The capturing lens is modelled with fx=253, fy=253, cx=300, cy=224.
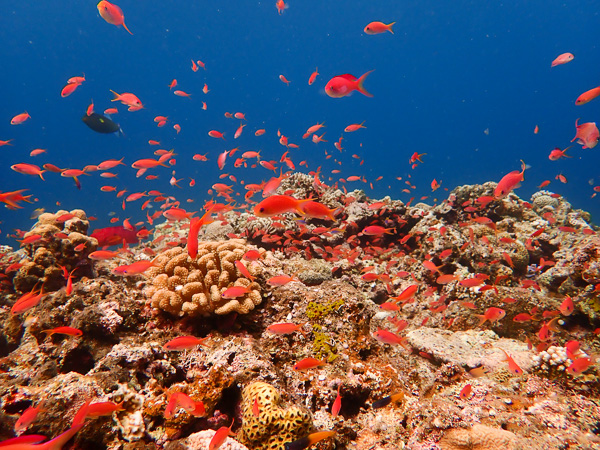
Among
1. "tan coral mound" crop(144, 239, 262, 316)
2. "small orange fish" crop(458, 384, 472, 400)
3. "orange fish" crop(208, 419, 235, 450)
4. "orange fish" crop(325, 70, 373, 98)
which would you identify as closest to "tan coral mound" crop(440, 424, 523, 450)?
"small orange fish" crop(458, 384, 472, 400)

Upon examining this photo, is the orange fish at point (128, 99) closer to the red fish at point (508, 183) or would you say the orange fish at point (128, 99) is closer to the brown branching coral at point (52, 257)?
the brown branching coral at point (52, 257)

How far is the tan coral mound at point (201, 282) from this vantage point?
3.67 metres

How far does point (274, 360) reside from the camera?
3480mm

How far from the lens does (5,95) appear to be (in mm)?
77000

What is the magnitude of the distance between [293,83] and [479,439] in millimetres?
114253

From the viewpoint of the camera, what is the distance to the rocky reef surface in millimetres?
2678

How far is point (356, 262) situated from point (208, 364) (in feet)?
17.7

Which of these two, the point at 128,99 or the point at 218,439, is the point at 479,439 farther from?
the point at 128,99

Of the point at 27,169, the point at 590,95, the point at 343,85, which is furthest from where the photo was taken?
the point at 27,169

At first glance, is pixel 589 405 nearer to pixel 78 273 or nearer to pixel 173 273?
pixel 173 273

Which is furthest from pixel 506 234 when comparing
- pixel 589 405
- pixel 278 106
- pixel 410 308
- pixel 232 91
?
pixel 278 106

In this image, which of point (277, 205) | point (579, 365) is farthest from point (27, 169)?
point (579, 365)

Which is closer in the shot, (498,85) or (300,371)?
(300,371)

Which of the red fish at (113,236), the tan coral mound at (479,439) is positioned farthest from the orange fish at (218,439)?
the red fish at (113,236)
